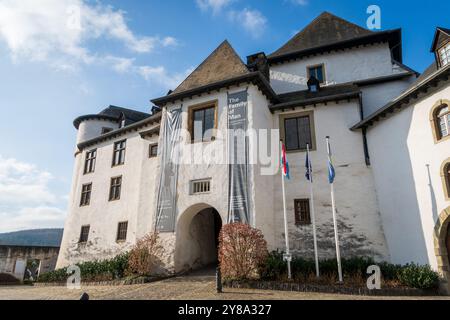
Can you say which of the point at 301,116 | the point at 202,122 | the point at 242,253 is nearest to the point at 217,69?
the point at 202,122

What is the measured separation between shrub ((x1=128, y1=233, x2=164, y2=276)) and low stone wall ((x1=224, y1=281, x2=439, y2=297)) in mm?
4907

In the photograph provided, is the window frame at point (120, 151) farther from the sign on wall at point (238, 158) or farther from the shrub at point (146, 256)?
the sign on wall at point (238, 158)

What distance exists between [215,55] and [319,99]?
279 inches

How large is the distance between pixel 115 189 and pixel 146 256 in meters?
8.88

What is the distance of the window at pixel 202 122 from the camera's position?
1589 centimetres

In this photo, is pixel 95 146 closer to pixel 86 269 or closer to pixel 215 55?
pixel 86 269

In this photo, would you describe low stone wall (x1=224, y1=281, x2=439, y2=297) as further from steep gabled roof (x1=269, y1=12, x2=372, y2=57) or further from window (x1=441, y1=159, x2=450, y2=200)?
steep gabled roof (x1=269, y1=12, x2=372, y2=57)

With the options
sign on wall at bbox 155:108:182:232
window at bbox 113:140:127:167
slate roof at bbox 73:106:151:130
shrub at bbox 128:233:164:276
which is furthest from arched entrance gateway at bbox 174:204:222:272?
slate roof at bbox 73:106:151:130

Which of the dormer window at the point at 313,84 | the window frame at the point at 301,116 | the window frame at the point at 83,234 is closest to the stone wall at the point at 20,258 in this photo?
the window frame at the point at 83,234

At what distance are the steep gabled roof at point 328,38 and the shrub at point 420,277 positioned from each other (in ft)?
46.8

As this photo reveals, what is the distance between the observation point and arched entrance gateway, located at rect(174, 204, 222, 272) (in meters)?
15.1

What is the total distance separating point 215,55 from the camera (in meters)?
19.0
